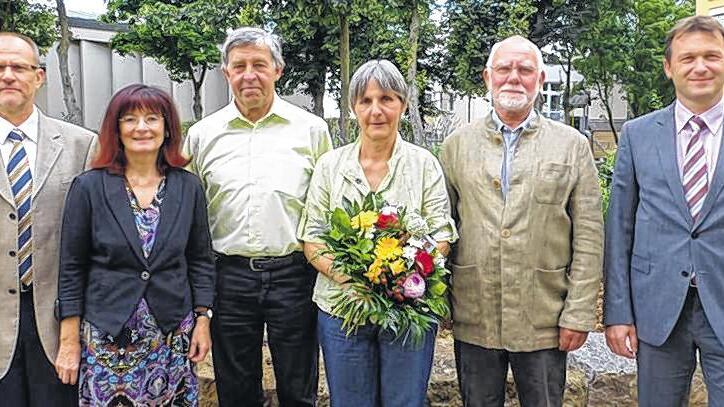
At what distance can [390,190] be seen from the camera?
2.94 meters

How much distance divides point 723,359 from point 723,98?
3.54 ft

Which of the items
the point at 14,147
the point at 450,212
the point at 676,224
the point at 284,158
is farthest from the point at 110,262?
the point at 676,224

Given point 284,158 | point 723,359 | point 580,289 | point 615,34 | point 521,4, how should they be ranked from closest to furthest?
point 723,359 → point 580,289 → point 284,158 → point 521,4 → point 615,34

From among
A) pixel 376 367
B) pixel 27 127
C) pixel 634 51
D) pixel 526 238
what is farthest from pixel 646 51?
pixel 27 127

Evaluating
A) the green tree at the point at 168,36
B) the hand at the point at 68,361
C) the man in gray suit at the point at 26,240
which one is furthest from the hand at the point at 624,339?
the green tree at the point at 168,36

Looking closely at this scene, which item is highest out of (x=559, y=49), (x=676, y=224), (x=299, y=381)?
(x=559, y=49)

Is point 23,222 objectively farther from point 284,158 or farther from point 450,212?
point 450,212

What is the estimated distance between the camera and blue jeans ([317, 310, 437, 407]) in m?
2.86

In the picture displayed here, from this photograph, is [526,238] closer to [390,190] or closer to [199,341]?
[390,190]

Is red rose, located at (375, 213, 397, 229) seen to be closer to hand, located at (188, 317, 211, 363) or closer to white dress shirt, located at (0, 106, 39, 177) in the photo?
hand, located at (188, 317, 211, 363)

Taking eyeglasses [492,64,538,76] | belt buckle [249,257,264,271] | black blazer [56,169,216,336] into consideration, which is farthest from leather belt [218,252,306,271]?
eyeglasses [492,64,538,76]

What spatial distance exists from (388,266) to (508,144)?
0.83 metres

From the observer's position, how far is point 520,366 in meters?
3.04

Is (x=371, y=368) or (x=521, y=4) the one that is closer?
(x=371, y=368)
